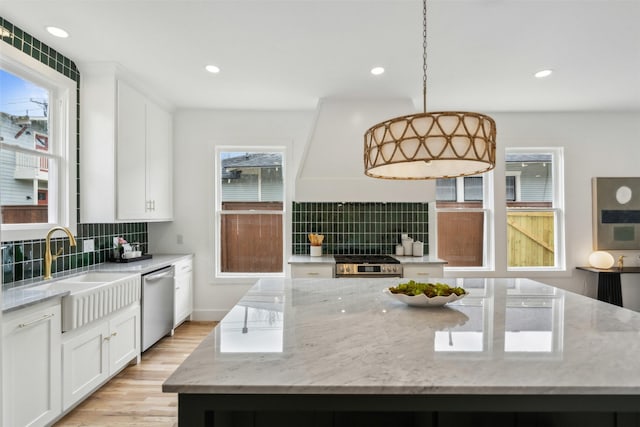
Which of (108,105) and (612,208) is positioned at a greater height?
(108,105)

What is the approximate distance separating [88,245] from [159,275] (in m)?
0.67

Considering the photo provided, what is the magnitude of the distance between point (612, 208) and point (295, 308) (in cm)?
444

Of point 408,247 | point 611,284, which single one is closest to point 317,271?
point 408,247

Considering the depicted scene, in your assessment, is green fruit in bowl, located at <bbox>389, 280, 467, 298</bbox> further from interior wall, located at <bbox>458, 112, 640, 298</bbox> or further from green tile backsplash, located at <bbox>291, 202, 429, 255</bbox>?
interior wall, located at <bbox>458, 112, 640, 298</bbox>

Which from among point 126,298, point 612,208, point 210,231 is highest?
point 612,208

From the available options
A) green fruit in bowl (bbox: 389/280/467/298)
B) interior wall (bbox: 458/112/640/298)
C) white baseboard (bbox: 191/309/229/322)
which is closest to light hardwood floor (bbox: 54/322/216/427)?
white baseboard (bbox: 191/309/229/322)

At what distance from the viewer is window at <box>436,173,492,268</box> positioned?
14.2 ft

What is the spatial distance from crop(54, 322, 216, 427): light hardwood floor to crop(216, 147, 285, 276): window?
1.34m

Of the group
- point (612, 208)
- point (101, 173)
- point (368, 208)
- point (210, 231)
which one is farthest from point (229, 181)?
point (612, 208)

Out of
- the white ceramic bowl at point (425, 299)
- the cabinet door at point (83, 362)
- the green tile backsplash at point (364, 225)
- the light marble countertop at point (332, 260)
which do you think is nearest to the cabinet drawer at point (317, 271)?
the light marble countertop at point (332, 260)

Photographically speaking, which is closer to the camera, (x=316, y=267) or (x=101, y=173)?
(x=101, y=173)

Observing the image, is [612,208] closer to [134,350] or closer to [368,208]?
[368,208]

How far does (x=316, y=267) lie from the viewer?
11.7 ft

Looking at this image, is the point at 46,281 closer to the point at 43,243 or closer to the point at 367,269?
the point at 43,243
